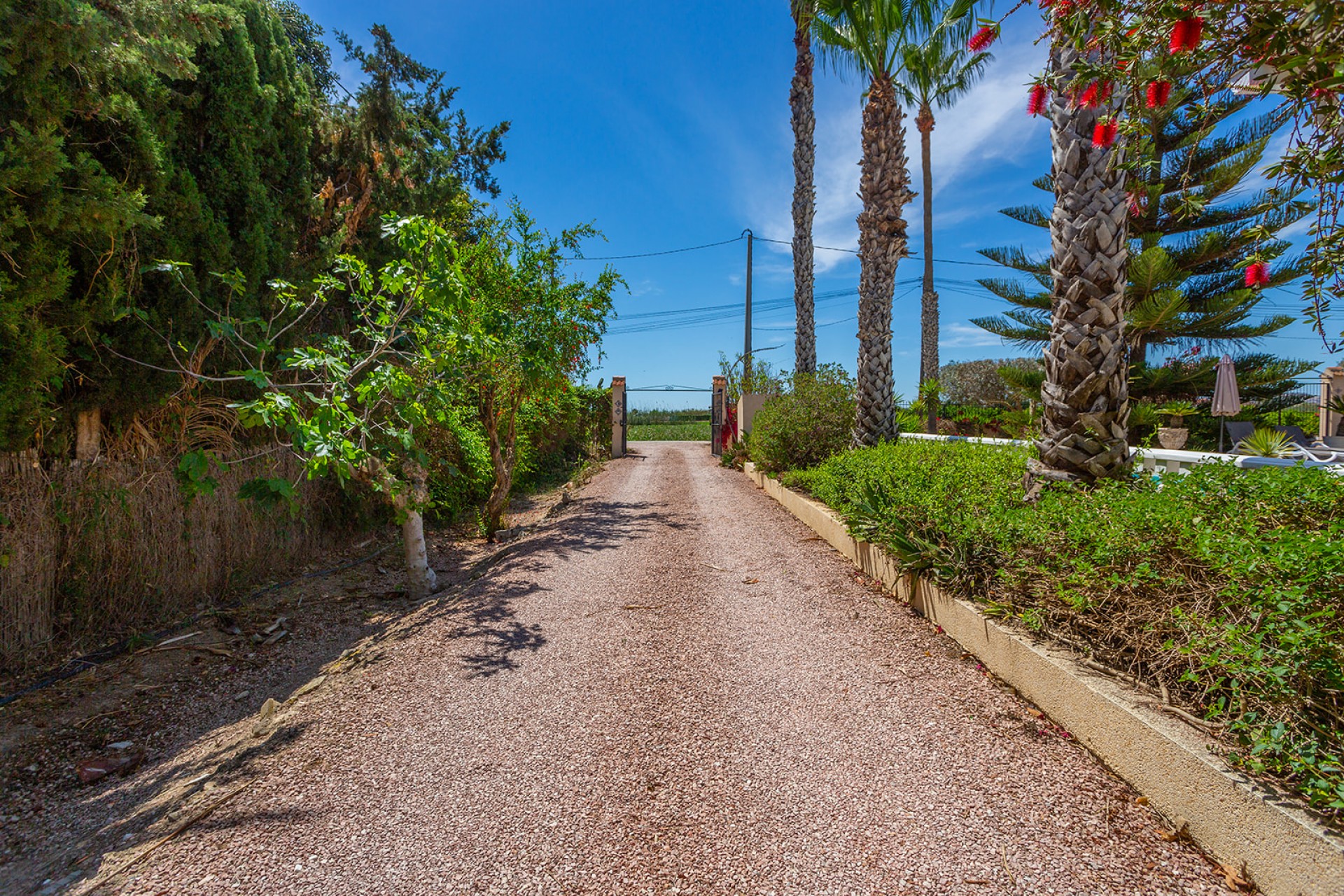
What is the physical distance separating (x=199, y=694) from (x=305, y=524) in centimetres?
250

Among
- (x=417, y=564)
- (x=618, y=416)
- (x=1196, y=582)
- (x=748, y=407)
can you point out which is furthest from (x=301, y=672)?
(x=618, y=416)

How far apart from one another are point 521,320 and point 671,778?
216 inches

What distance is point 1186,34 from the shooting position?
1.79 metres

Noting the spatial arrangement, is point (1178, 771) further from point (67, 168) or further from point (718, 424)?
point (718, 424)

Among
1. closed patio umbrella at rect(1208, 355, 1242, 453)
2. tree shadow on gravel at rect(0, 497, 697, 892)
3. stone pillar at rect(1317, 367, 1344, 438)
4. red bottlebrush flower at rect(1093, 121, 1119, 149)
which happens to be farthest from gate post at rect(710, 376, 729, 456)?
red bottlebrush flower at rect(1093, 121, 1119, 149)

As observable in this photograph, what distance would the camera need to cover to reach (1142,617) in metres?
2.22

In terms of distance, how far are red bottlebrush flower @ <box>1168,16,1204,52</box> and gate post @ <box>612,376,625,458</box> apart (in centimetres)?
1297

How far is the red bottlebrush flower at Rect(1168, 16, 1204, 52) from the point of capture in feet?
5.82

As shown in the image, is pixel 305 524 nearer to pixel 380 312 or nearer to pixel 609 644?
pixel 380 312

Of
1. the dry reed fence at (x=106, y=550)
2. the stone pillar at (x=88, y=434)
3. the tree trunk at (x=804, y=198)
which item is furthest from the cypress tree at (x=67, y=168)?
the tree trunk at (x=804, y=198)

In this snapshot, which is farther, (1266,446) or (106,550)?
(1266,446)

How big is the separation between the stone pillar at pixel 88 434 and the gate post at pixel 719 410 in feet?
37.8

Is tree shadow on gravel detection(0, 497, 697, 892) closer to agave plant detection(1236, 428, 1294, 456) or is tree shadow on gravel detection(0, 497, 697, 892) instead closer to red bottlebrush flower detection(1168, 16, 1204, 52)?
red bottlebrush flower detection(1168, 16, 1204, 52)

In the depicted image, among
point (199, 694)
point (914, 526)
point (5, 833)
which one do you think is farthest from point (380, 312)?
point (914, 526)
